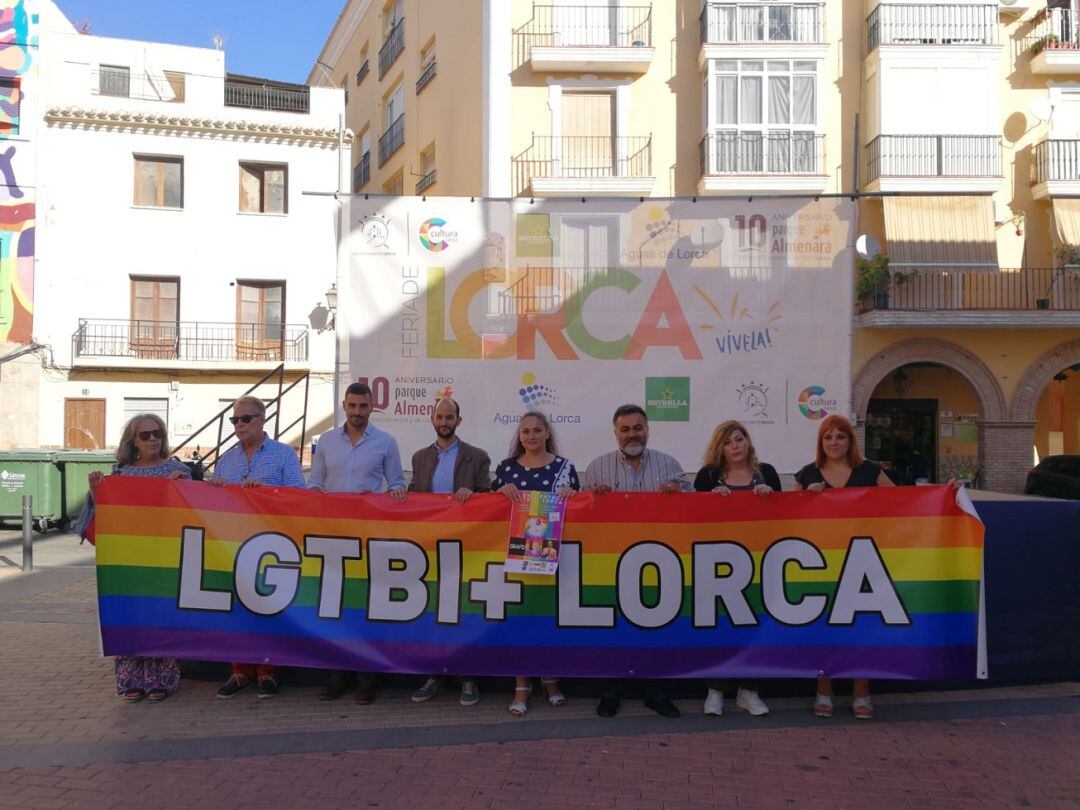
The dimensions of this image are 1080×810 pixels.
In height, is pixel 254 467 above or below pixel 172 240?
below

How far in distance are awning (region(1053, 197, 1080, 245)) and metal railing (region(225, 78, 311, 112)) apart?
20660 mm

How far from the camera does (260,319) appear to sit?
89.1 feet

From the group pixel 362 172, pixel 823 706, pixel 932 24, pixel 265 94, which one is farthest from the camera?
pixel 362 172

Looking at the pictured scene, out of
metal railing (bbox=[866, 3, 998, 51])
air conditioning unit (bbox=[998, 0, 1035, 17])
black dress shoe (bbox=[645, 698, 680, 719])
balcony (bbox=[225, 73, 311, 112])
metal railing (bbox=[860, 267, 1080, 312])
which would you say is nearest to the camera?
black dress shoe (bbox=[645, 698, 680, 719])

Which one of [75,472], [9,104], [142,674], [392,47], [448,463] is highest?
[392,47]

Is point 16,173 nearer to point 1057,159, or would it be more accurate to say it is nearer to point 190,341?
point 190,341

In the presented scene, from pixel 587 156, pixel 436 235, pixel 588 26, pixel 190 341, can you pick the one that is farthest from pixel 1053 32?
pixel 190 341

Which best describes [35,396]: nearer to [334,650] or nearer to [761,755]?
[334,650]

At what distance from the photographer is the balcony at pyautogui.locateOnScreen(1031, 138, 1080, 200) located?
22.0 meters

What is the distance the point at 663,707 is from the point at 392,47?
2732 cm

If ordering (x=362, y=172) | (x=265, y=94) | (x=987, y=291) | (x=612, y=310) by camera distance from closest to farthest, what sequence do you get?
(x=612, y=310), (x=987, y=291), (x=265, y=94), (x=362, y=172)

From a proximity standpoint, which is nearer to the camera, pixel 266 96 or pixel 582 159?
pixel 582 159

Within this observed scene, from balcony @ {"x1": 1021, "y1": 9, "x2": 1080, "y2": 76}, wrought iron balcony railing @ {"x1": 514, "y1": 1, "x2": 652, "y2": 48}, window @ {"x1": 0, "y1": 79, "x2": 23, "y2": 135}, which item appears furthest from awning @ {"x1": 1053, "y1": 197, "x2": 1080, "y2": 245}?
window @ {"x1": 0, "y1": 79, "x2": 23, "y2": 135}

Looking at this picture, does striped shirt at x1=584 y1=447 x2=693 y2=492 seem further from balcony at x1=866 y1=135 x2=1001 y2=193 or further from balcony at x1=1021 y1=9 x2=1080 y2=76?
balcony at x1=1021 y1=9 x2=1080 y2=76
